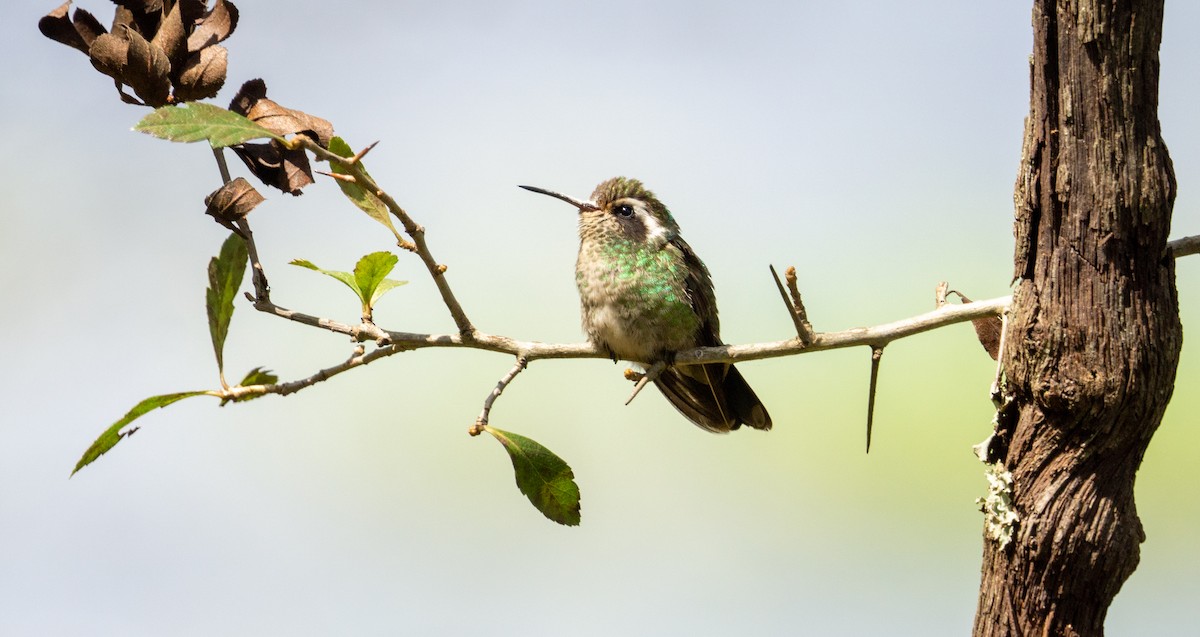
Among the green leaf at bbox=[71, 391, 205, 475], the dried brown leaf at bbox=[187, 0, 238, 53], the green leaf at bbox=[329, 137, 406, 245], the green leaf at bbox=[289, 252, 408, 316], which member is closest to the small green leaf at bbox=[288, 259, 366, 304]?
the green leaf at bbox=[289, 252, 408, 316]

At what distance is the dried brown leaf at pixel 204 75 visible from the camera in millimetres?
2137

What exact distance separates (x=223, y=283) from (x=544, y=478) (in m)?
0.79

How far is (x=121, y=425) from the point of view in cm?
210

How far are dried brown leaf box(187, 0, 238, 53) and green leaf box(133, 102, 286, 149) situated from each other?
35 cm

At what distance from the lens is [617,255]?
3.42 metres

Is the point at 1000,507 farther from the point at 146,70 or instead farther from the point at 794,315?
the point at 146,70

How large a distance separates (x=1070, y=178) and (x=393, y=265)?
4.40 ft

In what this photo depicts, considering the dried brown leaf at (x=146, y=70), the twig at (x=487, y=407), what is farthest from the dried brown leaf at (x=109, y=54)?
the twig at (x=487, y=407)

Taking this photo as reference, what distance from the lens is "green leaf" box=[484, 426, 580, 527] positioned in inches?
88.4

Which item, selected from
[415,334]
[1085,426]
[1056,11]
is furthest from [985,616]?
[415,334]

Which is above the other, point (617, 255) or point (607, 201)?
point (607, 201)

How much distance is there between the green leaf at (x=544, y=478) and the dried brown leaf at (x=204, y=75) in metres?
0.91

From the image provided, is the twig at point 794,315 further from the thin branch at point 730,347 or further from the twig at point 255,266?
the twig at point 255,266

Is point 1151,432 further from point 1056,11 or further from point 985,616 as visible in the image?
point 1056,11
